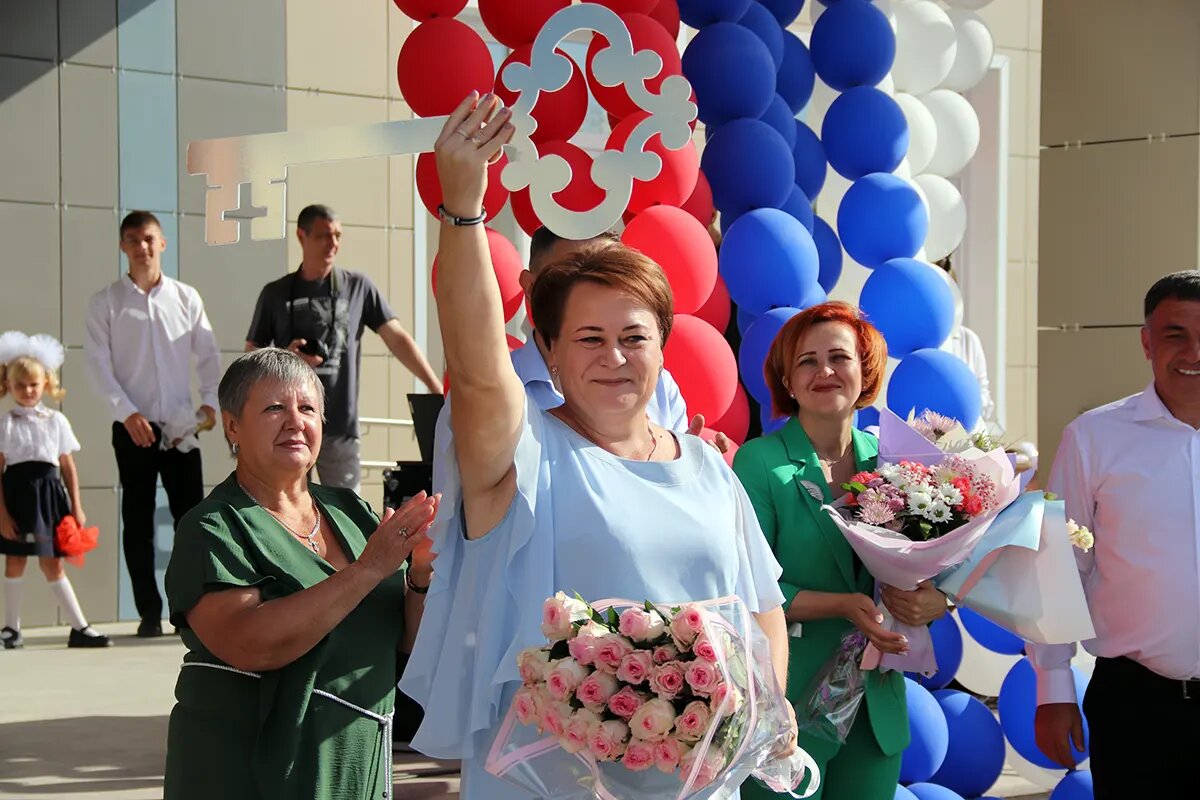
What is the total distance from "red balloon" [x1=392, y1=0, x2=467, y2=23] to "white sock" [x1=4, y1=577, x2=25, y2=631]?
4.70 m

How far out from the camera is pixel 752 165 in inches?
211

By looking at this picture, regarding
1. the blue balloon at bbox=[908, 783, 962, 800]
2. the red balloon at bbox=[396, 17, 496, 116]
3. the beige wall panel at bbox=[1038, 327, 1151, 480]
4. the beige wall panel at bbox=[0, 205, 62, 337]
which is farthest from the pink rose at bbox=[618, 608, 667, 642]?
the beige wall panel at bbox=[0, 205, 62, 337]

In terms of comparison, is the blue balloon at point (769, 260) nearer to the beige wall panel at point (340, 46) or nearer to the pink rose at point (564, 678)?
the pink rose at point (564, 678)

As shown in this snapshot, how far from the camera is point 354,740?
311 centimetres

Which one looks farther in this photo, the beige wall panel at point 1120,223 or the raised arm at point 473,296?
the beige wall panel at point 1120,223

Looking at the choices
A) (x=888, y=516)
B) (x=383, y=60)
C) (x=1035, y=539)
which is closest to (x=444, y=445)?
(x=888, y=516)

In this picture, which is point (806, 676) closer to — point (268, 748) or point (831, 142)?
point (268, 748)

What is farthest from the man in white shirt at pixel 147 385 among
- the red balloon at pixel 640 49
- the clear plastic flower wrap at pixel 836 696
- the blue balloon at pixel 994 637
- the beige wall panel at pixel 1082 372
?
the clear plastic flower wrap at pixel 836 696

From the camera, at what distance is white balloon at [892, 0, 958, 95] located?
6324mm

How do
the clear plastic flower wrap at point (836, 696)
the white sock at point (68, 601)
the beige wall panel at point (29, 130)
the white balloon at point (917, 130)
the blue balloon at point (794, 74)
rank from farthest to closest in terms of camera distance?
the beige wall panel at point (29, 130), the white sock at point (68, 601), the white balloon at point (917, 130), the blue balloon at point (794, 74), the clear plastic flower wrap at point (836, 696)

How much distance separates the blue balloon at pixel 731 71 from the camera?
5340 millimetres

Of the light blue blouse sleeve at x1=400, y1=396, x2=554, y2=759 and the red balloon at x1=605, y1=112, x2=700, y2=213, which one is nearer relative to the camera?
the light blue blouse sleeve at x1=400, y1=396, x2=554, y2=759

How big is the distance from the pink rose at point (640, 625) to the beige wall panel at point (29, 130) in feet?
25.3

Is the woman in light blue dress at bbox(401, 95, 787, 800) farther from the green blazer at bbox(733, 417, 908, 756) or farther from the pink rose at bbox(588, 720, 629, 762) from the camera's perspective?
the green blazer at bbox(733, 417, 908, 756)
